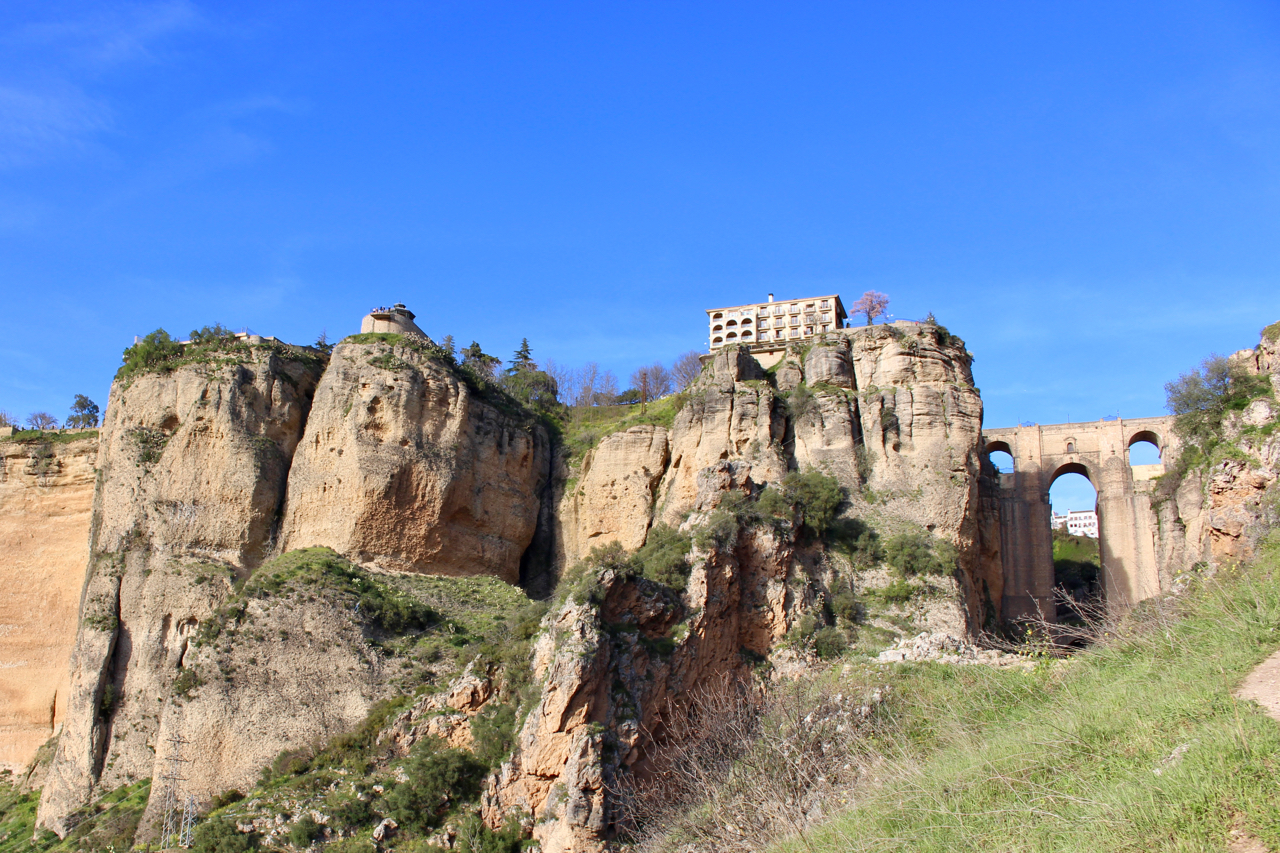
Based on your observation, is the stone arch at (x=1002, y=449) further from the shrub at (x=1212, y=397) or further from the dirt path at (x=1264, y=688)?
the dirt path at (x=1264, y=688)

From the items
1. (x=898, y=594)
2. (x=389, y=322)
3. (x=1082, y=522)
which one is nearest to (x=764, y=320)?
(x=389, y=322)

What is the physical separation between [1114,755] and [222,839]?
62.3ft

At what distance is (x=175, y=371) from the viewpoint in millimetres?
35219

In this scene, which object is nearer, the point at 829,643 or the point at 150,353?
the point at 829,643

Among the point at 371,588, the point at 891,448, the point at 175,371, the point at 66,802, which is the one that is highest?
the point at 175,371

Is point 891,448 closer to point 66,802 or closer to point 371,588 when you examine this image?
point 371,588

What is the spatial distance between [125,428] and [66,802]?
1168 cm

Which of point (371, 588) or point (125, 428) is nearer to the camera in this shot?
point (371, 588)

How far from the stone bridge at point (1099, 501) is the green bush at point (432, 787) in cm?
1945

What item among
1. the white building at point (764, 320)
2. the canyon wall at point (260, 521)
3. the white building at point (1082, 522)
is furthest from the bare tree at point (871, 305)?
the white building at point (1082, 522)

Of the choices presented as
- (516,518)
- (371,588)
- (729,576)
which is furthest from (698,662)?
(516,518)

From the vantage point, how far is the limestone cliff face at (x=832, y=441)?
31.5m

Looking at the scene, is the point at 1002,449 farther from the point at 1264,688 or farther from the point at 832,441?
the point at 1264,688

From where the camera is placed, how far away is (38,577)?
3781 centimetres
